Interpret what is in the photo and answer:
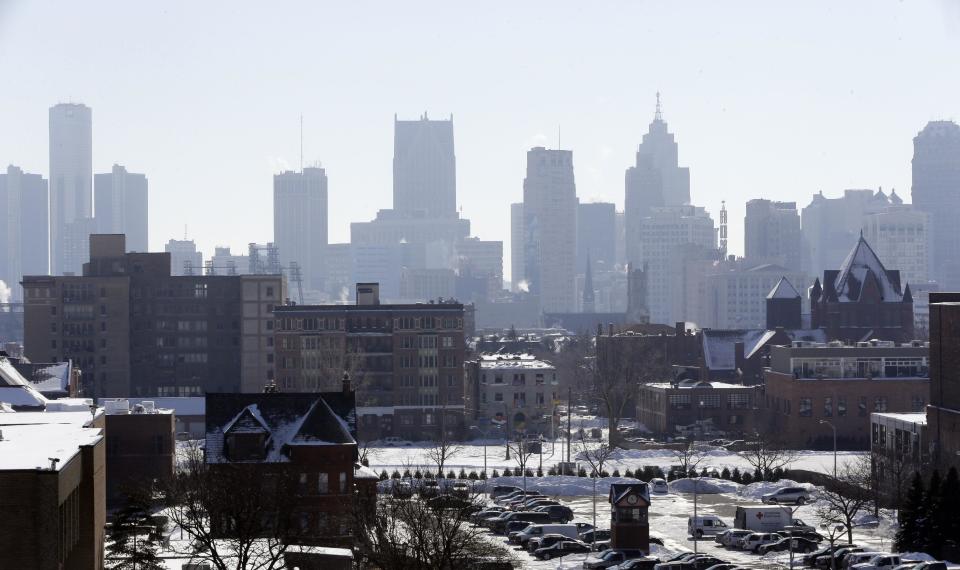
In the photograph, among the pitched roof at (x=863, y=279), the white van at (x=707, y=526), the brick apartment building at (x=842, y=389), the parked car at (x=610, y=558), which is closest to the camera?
the parked car at (x=610, y=558)

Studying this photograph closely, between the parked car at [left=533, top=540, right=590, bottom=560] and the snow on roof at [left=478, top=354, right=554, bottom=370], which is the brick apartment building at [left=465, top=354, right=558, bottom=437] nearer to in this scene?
the snow on roof at [left=478, top=354, right=554, bottom=370]

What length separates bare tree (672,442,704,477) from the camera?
9712 cm

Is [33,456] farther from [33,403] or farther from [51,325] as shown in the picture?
[51,325]

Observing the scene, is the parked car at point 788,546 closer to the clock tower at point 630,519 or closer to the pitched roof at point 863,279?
the clock tower at point 630,519

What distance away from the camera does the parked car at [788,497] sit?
81938mm

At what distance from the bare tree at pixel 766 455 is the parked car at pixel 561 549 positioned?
86.9ft

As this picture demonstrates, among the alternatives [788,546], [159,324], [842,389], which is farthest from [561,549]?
[159,324]

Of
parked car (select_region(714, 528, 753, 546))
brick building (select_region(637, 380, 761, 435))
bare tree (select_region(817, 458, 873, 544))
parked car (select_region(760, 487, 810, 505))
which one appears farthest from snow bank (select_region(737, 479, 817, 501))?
brick building (select_region(637, 380, 761, 435))

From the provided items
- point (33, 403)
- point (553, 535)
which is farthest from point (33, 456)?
point (33, 403)

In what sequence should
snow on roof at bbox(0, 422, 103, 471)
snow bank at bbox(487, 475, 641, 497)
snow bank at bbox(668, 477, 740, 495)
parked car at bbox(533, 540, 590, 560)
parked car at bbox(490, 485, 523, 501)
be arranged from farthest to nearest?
1. snow bank at bbox(668, 477, 740, 495)
2. snow bank at bbox(487, 475, 641, 497)
3. parked car at bbox(490, 485, 523, 501)
4. parked car at bbox(533, 540, 590, 560)
5. snow on roof at bbox(0, 422, 103, 471)

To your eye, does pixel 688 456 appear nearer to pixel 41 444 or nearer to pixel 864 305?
pixel 864 305

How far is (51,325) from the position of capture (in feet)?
460

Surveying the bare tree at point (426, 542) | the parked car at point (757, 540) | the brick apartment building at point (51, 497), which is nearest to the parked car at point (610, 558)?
the parked car at point (757, 540)

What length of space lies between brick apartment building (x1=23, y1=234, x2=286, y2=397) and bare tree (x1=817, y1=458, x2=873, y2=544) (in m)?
70.9
